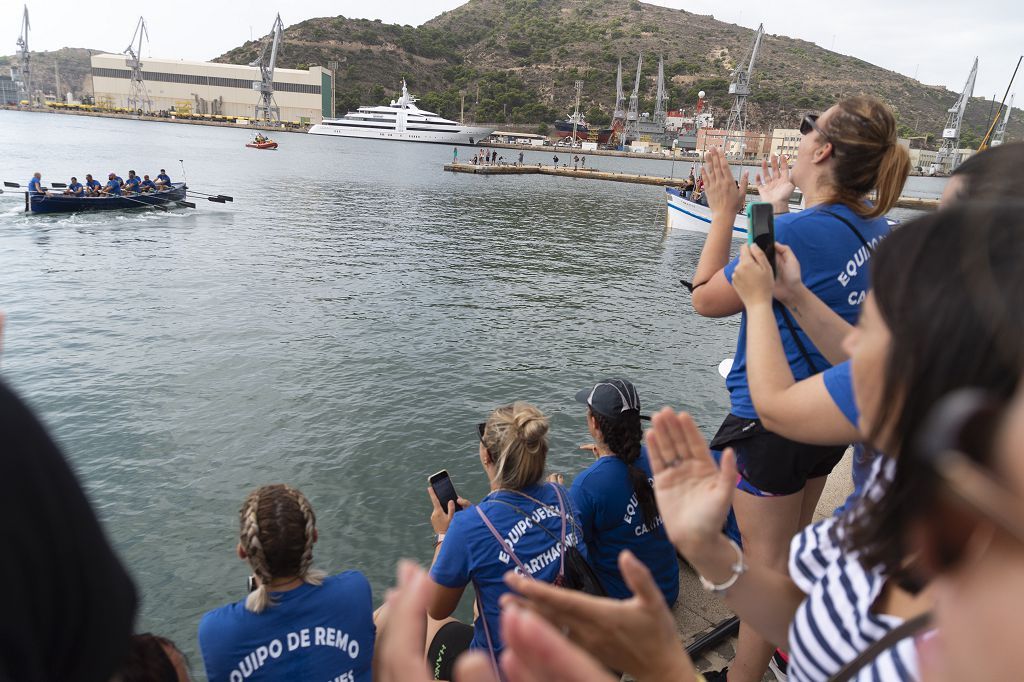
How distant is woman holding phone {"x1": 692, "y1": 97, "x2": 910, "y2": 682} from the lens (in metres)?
2.43

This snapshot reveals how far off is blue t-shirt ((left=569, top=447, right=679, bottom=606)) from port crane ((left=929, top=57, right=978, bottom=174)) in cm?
10434

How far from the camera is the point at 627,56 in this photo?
506 ft

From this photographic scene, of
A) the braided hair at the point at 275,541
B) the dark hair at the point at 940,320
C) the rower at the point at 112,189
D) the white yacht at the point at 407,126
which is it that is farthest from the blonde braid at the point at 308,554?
the white yacht at the point at 407,126

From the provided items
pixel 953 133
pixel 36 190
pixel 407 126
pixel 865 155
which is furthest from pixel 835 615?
pixel 953 133

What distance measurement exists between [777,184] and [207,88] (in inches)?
5702

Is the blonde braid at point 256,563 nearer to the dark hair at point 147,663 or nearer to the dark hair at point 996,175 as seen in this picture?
the dark hair at point 147,663

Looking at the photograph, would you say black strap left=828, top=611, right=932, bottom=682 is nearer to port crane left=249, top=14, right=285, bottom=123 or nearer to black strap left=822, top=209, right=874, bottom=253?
black strap left=822, top=209, right=874, bottom=253

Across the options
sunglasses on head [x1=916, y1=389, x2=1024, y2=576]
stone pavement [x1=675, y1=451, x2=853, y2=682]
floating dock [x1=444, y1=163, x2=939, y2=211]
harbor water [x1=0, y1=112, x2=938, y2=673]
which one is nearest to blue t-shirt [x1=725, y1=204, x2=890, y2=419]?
stone pavement [x1=675, y1=451, x2=853, y2=682]

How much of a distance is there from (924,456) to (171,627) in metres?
5.58

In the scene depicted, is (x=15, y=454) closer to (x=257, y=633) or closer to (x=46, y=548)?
(x=46, y=548)

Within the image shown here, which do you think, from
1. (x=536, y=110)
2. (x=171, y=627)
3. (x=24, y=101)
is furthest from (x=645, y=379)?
(x=24, y=101)

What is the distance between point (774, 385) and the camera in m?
1.81

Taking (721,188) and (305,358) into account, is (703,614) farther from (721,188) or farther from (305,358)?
(305,358)

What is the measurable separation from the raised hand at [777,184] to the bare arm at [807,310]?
1.02 m
